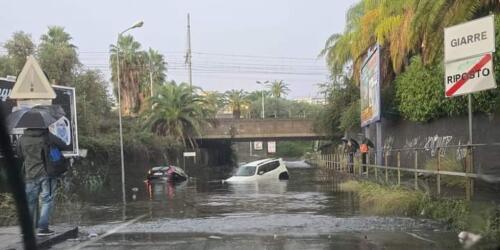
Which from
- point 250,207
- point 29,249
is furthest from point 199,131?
point 29,249

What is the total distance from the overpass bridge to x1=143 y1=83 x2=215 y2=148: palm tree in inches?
219

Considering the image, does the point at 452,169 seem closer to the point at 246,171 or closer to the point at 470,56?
the point at 470,56

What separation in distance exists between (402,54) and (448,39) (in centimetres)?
1428

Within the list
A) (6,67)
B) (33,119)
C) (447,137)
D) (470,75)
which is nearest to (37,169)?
(33,119)

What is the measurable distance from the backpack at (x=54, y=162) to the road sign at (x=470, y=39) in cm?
667

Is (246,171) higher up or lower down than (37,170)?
lower down

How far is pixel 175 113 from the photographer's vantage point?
5662 centimetres

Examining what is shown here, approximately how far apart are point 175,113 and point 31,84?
150 ft

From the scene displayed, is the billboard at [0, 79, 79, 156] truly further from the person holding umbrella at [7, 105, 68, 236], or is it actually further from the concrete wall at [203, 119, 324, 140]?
the concrete wall at [203, 119, 324, 140]

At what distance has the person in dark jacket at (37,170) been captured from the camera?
30.6 feet

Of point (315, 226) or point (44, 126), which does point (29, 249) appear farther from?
point (315, 226)

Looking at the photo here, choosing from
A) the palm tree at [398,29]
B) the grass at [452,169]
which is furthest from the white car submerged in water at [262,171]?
the grass at [452,169]

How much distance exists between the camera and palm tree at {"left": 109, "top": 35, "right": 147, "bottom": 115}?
233 feet

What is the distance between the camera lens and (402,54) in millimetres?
25344
